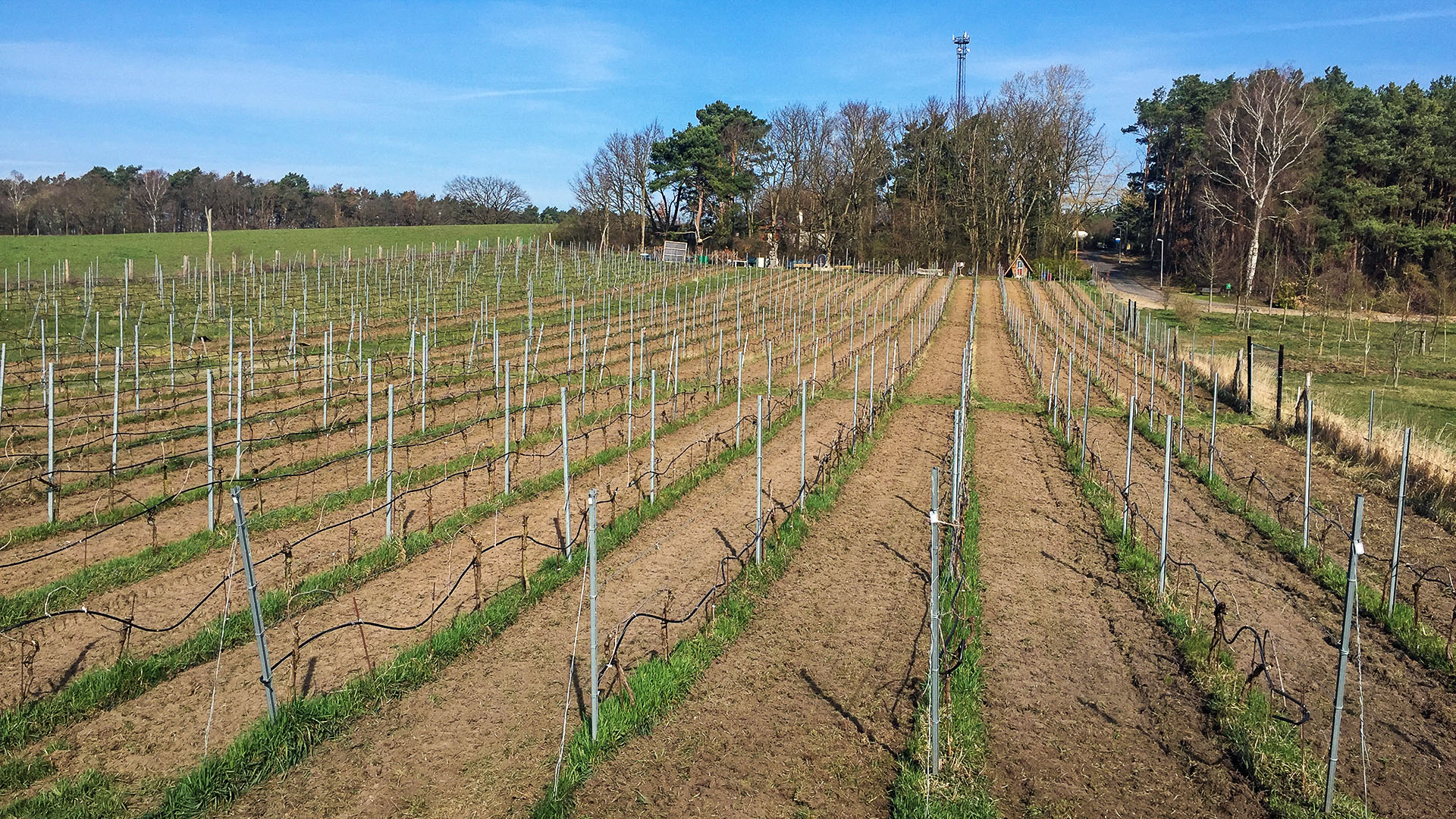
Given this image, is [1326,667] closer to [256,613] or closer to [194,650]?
[256,613]

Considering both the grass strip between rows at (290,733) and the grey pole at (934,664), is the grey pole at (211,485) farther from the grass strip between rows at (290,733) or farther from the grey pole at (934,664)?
the grey pole at (934,664)

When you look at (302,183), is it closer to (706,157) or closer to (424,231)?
(424,231)

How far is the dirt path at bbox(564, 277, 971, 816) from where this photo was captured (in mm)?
5344

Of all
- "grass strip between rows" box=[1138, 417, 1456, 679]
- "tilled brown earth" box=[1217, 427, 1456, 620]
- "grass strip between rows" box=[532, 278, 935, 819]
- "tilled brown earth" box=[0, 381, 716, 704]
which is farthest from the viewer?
"tilled brown earth" box=[1217, 427, 1456, 620]

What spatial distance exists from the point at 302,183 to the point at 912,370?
10382 cm

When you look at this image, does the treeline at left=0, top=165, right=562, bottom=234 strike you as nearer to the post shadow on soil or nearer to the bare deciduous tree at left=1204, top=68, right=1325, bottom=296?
the bare deciduous tree at left=1204, top=68, right=1325, bottom=296

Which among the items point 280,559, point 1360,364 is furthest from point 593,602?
point 1360,364

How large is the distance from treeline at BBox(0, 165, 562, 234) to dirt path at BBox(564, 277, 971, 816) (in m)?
90.7

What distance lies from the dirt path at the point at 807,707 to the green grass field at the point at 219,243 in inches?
1555

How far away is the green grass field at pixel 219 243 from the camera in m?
49.9

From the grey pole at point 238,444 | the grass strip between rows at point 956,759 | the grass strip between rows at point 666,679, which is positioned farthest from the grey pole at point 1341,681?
the grey pole at point 238,444

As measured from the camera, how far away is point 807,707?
639cm

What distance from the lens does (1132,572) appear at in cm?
925

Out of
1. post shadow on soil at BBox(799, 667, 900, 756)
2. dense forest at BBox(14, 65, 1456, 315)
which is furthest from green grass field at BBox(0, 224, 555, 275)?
post shadow on soil at BBox(799, 667, 900, 756)
